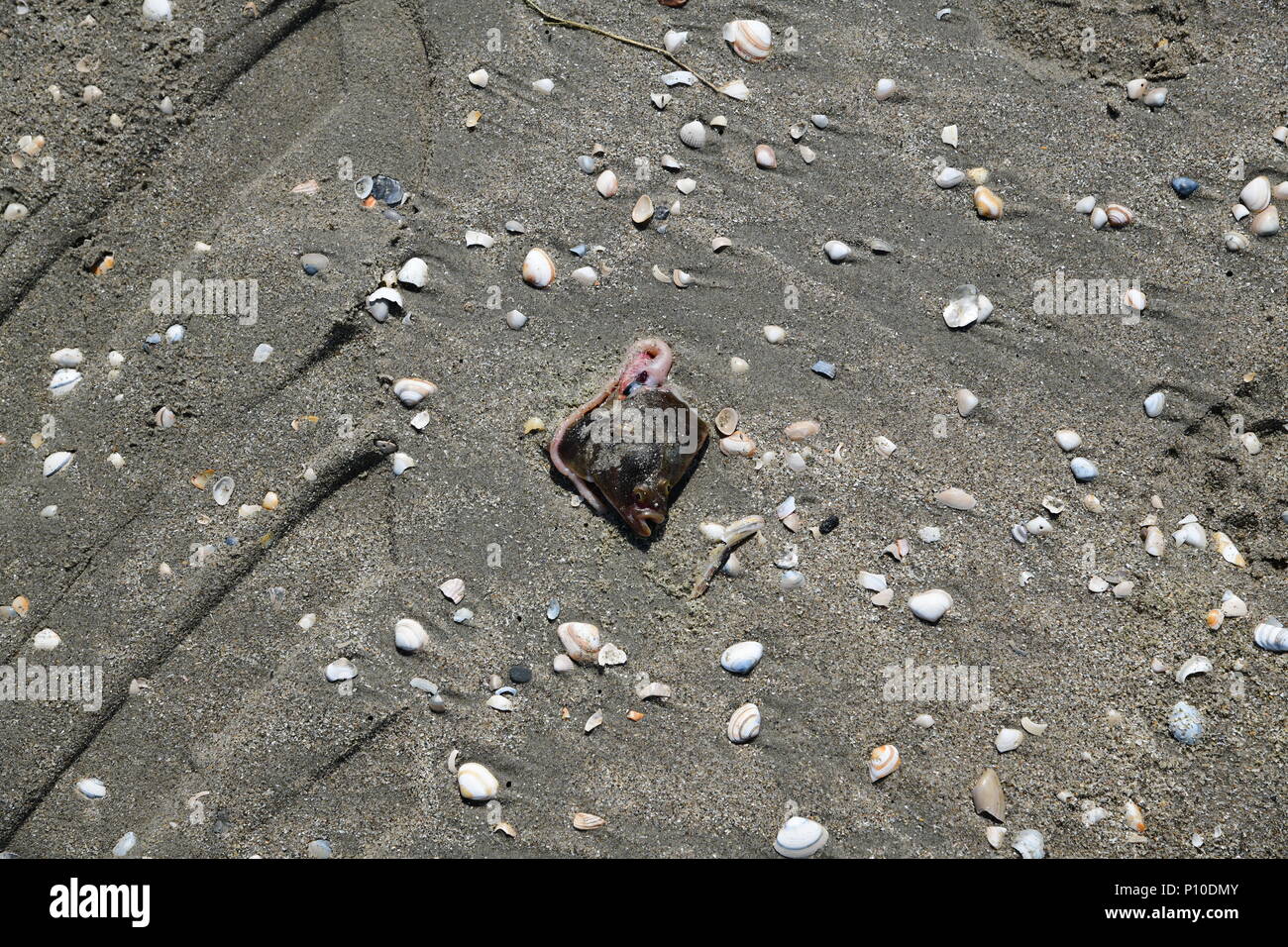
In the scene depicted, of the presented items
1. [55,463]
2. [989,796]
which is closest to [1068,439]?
[989,796]

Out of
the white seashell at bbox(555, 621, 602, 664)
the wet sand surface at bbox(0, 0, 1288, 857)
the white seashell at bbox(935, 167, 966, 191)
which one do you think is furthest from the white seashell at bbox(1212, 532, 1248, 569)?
the white seashell at bbox(555, 621, 602, 664)

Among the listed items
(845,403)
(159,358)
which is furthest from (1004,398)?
(159,358)

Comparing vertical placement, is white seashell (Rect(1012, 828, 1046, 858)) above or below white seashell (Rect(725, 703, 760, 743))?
below

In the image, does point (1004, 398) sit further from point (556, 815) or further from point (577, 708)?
point (556, 815)

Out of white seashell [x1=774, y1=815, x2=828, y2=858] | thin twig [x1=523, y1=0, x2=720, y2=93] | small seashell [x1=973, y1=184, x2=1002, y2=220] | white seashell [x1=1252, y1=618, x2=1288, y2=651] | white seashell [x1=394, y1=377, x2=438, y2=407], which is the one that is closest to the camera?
white seashell [x1=774, y1=815, x2=828, y2=858]

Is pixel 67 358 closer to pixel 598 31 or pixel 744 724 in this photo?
pixel 598 31

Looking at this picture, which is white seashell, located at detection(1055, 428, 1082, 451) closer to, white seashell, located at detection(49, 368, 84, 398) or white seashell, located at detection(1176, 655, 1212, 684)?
white seashell, located at detection(1176, 655, 1212, 684)

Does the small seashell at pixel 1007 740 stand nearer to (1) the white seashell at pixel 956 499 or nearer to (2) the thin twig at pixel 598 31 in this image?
(1) the white seashell at pixel 956 499
